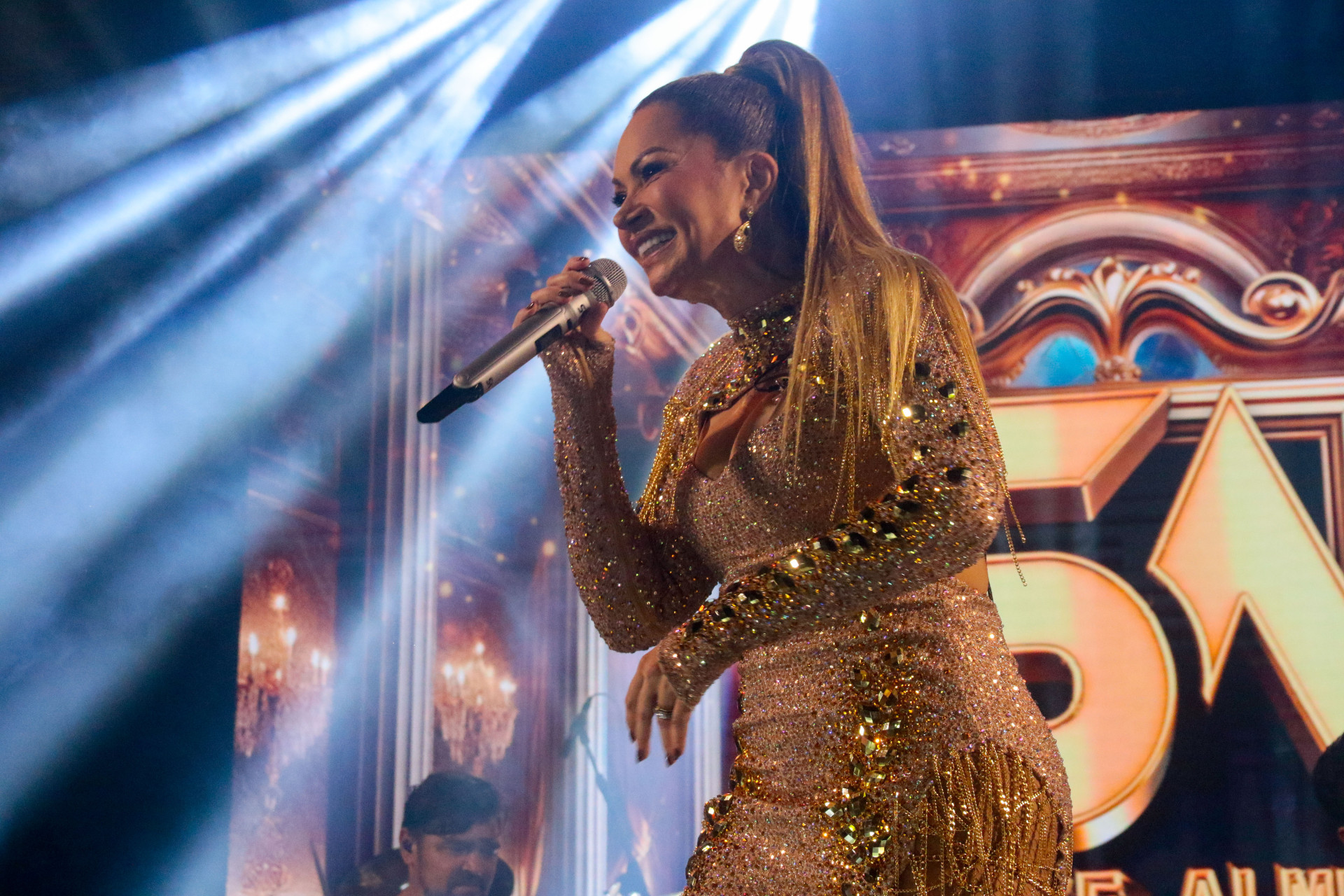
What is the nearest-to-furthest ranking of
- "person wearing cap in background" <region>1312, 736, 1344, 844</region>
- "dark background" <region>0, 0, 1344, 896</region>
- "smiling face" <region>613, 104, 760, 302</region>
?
"smiling face" <region>613, 104, 760, 302</region>
"dark background" <region>0, 0, 1344, 896</region>
"person wearing cap in background" <region>1312, 736, 1344, 844</region>

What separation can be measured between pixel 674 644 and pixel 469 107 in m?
3.00

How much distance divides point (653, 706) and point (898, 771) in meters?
0.24

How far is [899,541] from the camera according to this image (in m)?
1.01

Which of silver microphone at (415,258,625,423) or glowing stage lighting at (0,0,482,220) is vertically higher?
glowing stage lighting at (0,0,482,220)

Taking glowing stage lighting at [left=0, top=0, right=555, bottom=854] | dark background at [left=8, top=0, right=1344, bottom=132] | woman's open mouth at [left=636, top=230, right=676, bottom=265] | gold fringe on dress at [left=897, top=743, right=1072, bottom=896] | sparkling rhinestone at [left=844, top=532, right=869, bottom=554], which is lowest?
gold fringe on dress at [left=897, top=743, right=1072, bottom=896]

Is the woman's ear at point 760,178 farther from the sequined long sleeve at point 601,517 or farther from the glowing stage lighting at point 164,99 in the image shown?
the glowing stage lighting at point 164,99

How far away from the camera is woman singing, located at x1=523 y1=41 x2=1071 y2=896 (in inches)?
40.8

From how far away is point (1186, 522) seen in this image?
11.3 ft

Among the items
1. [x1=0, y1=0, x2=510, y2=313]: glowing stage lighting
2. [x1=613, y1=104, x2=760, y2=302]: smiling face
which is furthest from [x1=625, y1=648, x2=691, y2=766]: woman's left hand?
[x1=0, y1=0, x2=510, y2=313]: glowing stage lighting

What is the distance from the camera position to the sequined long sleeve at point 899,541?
3.31ft

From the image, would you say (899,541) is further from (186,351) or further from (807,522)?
(186,351)

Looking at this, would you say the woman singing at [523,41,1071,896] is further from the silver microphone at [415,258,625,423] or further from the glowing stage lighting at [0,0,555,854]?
the glowing stage lighting at [0,0,555,854]

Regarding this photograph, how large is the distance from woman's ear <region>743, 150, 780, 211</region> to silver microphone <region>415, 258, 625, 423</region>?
0.60 ft

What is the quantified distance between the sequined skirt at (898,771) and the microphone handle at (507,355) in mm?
394
